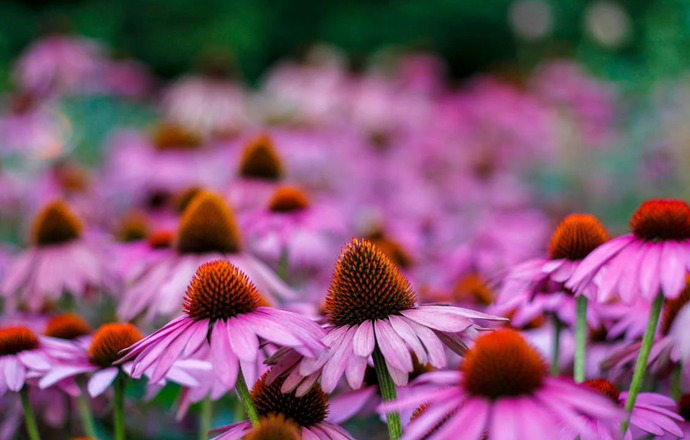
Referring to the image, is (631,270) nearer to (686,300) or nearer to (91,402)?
(686,300)

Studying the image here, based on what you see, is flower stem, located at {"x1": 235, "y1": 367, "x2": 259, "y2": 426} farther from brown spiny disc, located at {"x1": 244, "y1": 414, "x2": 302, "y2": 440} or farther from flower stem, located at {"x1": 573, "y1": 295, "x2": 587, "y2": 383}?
flower stem, located at {"x1": 573, "y1": 295, "x2": 587, "y2": 383}

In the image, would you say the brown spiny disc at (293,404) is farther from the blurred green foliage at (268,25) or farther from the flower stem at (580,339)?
the blurred green foliage at (268,25)

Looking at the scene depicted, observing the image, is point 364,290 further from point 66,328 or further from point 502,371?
point 66,328

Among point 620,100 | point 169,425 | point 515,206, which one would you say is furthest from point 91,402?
point 620,100

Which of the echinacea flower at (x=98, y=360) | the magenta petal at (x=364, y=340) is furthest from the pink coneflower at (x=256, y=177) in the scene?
the magenta petal at (x=364, y=340)

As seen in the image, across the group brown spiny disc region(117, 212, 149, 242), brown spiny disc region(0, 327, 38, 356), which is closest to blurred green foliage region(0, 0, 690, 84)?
brown spiny disc region(117, 212, 149, 242)

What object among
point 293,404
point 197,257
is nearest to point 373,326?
point 293,404
